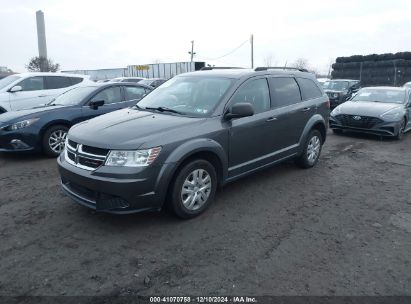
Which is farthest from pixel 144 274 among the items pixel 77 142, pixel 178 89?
pixel 178 89

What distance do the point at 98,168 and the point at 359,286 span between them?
2.76 m

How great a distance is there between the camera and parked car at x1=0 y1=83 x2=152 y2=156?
645 centimetres

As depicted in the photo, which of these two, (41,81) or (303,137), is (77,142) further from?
(41,81)

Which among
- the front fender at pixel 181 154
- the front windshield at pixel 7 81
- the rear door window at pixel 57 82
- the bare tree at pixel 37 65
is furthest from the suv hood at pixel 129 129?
the bare tree at pixel 37 65

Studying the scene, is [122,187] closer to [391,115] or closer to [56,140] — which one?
[56,140]

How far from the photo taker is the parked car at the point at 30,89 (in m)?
9.77

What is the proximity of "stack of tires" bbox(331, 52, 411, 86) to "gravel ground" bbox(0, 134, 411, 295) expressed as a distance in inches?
843

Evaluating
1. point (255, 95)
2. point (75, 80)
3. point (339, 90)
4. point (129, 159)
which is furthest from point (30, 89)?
point (339, 90)

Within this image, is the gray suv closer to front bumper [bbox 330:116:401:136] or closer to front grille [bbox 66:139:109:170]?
front grille [bbox 66:139:109:170]

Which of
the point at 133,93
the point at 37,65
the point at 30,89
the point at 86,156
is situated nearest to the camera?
the point at 86,156

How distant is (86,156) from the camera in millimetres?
3740

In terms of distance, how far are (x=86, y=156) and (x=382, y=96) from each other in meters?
9.54

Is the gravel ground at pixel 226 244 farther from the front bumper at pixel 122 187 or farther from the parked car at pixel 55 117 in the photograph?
the parked car at pixel 55 117

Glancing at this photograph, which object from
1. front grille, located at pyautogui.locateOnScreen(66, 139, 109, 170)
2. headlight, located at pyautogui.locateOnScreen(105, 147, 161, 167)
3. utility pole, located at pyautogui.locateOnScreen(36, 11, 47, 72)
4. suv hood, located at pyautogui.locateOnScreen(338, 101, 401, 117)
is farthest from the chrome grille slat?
utility pole, located at pyautogui.locateOnScreen(36, 11, 47, 72)
